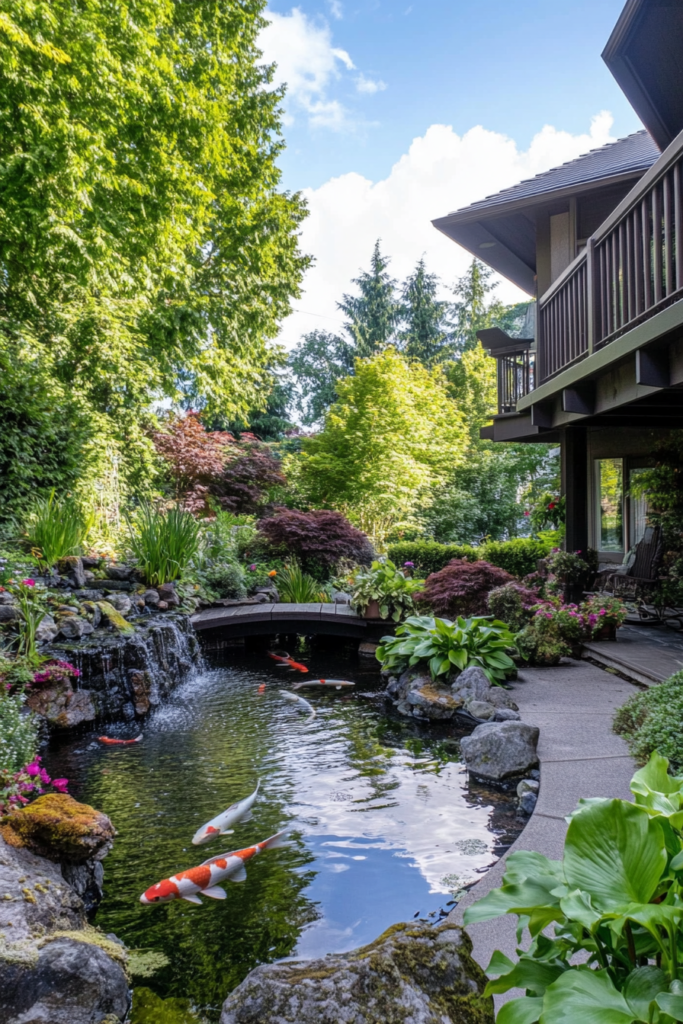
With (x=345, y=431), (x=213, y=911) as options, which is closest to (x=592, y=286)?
(x=213, y=911)

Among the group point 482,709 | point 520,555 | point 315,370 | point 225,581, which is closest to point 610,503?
point 520,555

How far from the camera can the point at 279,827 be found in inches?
144

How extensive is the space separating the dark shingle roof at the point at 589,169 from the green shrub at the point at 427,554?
5649 millimetres

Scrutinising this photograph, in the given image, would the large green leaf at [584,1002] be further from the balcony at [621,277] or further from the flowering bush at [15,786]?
the balcony at [621,277]

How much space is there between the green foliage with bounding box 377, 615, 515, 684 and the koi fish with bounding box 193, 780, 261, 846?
2583 mm

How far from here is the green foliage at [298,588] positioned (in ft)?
34.2

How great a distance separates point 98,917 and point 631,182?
10237 mm

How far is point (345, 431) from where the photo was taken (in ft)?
47.5

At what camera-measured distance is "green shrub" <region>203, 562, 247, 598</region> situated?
9.92 meters

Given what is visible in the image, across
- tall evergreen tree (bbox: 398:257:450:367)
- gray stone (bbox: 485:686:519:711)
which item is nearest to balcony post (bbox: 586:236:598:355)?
gray stone (bbox: 485:686:519:711)

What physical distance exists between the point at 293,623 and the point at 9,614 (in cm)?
385

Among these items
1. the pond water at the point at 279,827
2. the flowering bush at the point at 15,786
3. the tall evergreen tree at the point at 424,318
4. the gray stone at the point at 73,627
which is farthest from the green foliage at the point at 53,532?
the tall evergreen tree at the point at 424,318

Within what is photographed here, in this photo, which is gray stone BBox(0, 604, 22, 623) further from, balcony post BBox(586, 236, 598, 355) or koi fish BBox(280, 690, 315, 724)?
balcony post BBox(586, 236, 598, 355)

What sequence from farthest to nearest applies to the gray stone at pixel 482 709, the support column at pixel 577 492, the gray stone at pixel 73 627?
the support column at pixel 577 492, the gray stone at pixel 73 627, the gray stone at pixel 482 709
